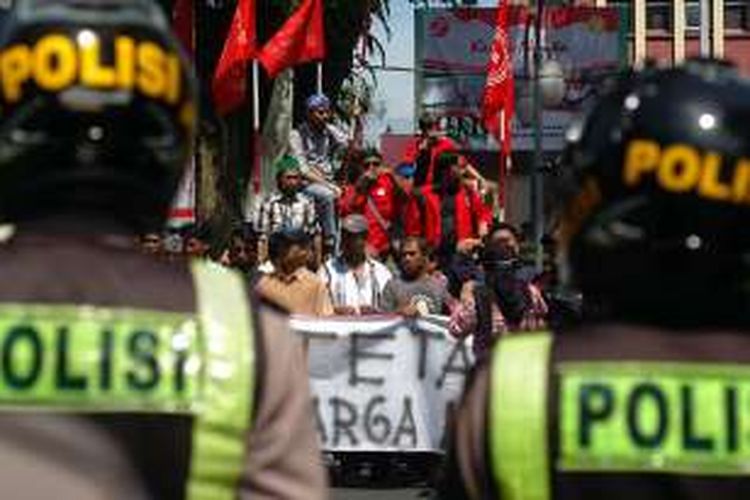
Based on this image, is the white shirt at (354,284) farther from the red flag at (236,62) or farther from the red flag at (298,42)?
the red flag at (298,42)

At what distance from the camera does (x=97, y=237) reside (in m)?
3.24

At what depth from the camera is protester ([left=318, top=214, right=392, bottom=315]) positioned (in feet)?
41.4

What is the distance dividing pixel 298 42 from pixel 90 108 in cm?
→ 1727

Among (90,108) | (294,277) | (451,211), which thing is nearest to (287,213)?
(451,211)

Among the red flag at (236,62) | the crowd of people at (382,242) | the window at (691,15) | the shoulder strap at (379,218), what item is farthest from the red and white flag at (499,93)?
the window at (691,15)

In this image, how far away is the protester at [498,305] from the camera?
1102 centimetres

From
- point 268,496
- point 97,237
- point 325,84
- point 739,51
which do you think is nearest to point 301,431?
point 268,496

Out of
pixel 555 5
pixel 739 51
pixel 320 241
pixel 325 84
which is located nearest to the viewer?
pixel 320 241

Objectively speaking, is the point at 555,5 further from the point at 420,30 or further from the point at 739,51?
the point at 739,51

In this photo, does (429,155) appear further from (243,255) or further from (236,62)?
(236,62)

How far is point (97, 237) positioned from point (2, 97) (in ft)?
0.87

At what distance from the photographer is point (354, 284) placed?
41.8ft

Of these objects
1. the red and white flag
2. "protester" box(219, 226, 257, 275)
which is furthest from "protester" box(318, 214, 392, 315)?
the red and white flag

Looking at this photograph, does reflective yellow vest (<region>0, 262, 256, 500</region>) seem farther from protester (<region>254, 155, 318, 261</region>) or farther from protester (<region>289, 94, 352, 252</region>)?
protester (<region>289, 94, 352, 252</region>)
